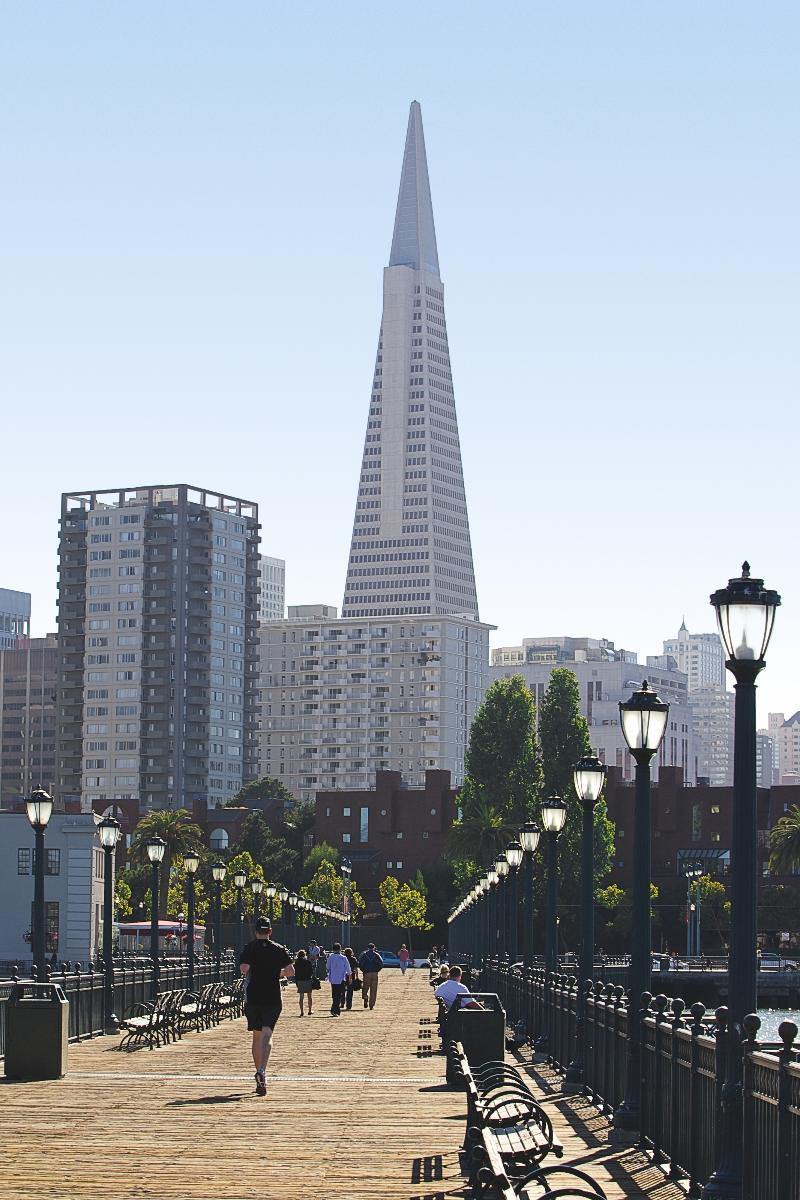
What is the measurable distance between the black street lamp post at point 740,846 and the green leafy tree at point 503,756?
124m

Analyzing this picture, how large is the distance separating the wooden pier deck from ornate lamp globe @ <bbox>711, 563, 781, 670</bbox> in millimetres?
4280

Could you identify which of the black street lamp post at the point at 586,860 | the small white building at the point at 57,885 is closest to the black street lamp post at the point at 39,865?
the black street lamp post at the point at 586,860

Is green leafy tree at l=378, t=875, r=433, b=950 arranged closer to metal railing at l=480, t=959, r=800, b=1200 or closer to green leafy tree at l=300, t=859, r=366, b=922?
green leafy tree at l=300, t=859, r=366, b=922

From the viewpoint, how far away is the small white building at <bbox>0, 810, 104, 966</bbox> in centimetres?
9238

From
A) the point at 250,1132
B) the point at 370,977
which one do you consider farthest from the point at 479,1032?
the point at 370,977

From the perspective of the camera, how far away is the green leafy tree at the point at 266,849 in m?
169

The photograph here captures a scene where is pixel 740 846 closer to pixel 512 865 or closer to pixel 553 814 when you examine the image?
pixel 553 814

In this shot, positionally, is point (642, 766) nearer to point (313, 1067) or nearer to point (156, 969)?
point (313, 1067)

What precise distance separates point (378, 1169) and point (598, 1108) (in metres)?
6.37

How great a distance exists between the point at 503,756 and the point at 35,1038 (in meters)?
114

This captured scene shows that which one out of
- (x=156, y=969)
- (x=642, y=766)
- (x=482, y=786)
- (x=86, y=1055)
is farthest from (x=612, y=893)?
(x=642, y=766)

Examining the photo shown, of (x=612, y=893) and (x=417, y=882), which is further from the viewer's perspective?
(x=417, y=882)

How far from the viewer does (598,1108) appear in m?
22.0

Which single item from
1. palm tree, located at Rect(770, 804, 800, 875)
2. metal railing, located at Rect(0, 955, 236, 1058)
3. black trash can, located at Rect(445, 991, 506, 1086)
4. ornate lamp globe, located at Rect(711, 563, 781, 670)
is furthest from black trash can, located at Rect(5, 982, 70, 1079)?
palm tree, located at Rect(770, 804, 800, 875)
